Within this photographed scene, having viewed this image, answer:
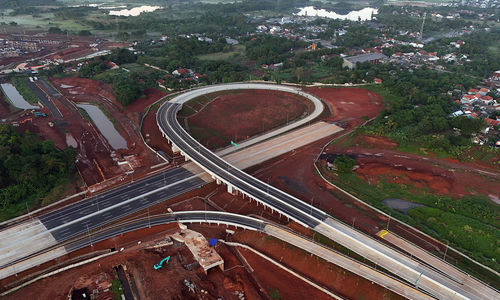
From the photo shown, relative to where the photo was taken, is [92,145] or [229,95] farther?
[229,95]

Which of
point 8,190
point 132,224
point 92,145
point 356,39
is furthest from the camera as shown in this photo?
point 356,39

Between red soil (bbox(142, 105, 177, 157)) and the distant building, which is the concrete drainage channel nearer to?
red soil (bbox(142, 105, 177, 157))

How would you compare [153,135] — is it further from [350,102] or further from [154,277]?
→ [350,102]

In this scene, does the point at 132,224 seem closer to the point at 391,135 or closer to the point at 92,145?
the point at 92,145

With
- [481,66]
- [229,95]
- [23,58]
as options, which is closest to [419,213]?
[229,95]

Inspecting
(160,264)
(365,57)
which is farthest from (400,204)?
(365,57)

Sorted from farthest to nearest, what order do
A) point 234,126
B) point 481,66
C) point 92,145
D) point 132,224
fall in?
point 481,66 < point 234,126 < point 92,145 < point 132,224

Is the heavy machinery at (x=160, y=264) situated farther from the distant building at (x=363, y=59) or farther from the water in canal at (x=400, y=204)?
the distant building at (x=363, y=59)
